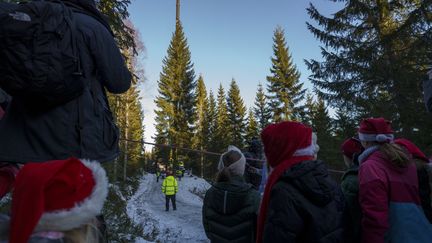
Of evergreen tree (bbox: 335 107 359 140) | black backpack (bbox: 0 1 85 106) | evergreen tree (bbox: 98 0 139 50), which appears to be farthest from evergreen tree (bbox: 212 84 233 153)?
black backpack (bbox: 0 1 85 106)

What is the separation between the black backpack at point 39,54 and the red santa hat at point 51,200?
662mm

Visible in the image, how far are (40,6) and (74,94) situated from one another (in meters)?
0.51

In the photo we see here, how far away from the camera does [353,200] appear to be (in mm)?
3666

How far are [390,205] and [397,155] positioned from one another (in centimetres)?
44

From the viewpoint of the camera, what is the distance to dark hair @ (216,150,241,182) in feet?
15.1

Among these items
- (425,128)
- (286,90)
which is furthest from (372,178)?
(286,90)

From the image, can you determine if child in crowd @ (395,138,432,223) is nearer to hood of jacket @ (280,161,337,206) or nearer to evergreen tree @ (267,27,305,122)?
hood of jacket @ (280,161,337,206)

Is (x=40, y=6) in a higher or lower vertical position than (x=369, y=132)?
higher

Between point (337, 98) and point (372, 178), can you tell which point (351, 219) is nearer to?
point (372, 178)

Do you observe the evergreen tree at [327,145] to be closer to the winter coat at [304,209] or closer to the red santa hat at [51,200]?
Result: the winter coat at [304,209]

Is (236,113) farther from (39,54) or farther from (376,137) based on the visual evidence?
(39,54)

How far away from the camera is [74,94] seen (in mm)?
2268

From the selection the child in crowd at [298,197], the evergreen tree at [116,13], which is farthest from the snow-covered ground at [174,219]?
the child in crowd at [298,197]

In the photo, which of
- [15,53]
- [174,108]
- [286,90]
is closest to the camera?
[15,53]
